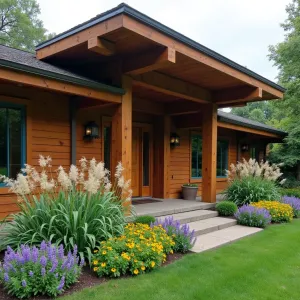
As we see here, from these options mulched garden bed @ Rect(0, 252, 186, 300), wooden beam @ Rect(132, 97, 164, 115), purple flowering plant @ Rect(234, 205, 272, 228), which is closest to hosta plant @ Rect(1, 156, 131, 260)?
mulched garden bed @ Rect(0, 252, 186, 300)

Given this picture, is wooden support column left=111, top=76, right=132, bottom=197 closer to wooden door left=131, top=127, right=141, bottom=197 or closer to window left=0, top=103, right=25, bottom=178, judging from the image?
window left=0, top=103, right=25, bottom=178

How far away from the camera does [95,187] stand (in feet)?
11.5

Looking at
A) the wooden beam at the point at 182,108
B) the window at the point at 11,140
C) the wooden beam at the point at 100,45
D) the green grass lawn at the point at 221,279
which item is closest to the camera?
the green grass lawn at the point at 221,279

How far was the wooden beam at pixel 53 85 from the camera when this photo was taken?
3629 mm

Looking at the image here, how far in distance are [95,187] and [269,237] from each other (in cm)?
327

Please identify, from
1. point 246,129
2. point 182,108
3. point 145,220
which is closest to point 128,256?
point 145,220

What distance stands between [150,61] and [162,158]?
12.7 feet

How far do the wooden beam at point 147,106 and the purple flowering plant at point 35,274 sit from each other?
4976 mm

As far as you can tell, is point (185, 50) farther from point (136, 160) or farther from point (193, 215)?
point (136, 160)

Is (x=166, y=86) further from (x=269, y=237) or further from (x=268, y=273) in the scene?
(x=268, y=273)

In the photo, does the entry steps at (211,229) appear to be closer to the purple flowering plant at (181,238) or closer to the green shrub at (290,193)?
the purple flowering plant at (181,238)

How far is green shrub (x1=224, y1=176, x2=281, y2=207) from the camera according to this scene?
23.4 feet

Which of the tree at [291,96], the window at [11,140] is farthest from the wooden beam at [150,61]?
the tree at [291,96]

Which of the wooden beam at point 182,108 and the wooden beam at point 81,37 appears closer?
the wooden beam at point 81,37
